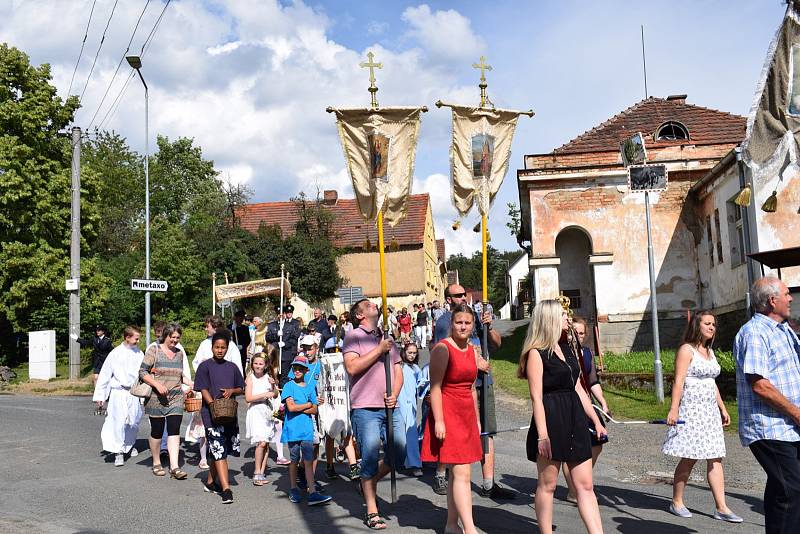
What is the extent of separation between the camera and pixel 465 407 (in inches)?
247

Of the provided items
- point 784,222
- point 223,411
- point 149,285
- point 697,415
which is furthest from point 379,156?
point 784,222

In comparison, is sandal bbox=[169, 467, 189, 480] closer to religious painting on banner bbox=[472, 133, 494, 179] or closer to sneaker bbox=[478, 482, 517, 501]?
sneaker bbox=[478, 482, 517, 501]

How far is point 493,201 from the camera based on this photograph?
33.6ft

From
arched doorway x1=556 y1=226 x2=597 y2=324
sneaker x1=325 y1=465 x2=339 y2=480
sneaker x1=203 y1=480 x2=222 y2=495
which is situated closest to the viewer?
sneaker x1=203 y1=480 x2=222 y2=495

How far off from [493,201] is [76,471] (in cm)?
657

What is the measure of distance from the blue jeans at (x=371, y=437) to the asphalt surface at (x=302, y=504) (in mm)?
538

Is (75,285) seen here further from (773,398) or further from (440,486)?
(773,398)

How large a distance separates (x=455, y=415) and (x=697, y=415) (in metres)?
2.45

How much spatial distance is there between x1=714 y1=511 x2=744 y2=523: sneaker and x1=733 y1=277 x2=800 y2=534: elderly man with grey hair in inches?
70.8

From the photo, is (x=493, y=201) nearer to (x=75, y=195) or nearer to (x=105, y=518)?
(x=105, y=518)

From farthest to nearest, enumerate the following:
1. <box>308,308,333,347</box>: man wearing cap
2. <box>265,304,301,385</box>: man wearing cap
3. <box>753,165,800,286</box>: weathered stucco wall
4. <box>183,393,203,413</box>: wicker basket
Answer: <box>753,165,800,286</box>: weathered stucco wall → <box>308,308,333,347</box>: man wearing cap → <box>265,304,301,385</box>: man wearing cap → <box>183,393,203,413</box>: wicker basket

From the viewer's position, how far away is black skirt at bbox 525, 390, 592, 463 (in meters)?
5.65

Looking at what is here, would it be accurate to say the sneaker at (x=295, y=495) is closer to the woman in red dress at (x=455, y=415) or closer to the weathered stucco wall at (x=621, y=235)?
the woman in red dress at (x=455, y=415)

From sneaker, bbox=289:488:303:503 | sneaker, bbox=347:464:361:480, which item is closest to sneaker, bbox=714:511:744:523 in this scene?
sneaker, bbox=347:464:361:480
